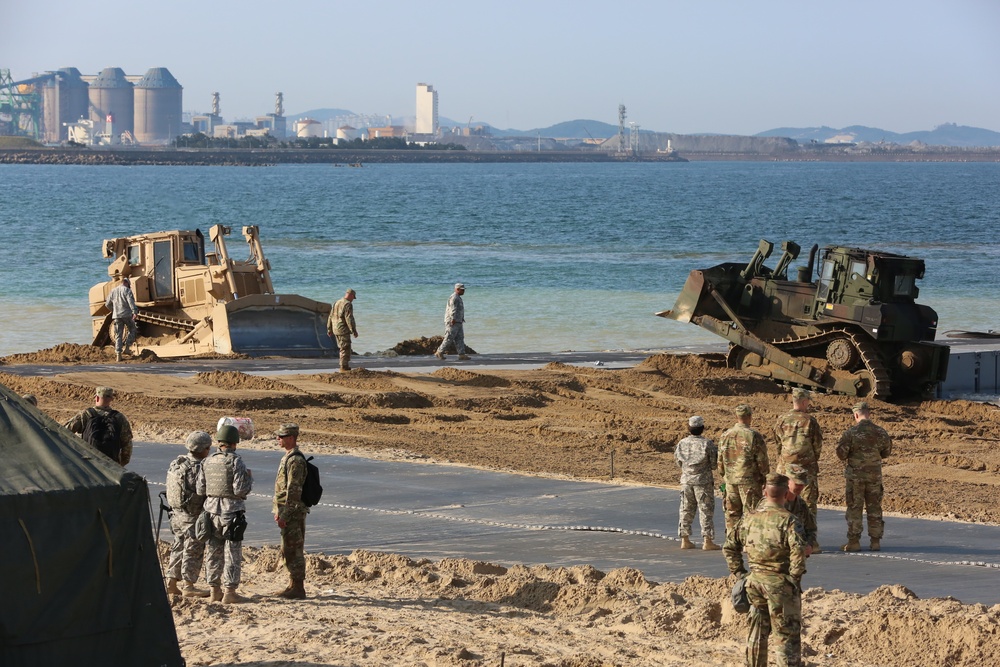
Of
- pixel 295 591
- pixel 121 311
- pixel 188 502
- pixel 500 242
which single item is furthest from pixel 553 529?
pixel 500 242

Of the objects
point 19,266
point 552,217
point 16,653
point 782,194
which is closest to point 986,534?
point 16,653

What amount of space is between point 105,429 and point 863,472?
21.2 ft

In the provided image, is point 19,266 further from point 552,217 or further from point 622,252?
point 552,217

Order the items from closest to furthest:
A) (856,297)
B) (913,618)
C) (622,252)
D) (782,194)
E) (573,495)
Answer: (913,618) < (573,495) < (856,297) < (622,252) < (782,194)

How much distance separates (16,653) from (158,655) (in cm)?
90

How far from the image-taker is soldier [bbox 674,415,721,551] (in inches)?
467

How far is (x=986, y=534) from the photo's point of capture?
12820 millimetres

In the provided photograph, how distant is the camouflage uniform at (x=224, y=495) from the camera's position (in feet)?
31.9

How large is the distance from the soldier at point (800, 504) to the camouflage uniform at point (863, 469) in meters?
0.46

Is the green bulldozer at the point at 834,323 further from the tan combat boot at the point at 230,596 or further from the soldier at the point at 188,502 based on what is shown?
the soldier at the point at 188,502

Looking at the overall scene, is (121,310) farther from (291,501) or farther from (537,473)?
(291,501)

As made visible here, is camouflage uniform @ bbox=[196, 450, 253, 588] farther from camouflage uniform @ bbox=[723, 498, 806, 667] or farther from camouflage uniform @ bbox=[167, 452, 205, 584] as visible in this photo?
camouflage uniform @ bbox=[723, 498, 806, 667]

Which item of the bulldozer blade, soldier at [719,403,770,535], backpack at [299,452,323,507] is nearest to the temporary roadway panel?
soldier at [719,403,770,535]

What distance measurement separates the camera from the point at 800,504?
9.78 m
